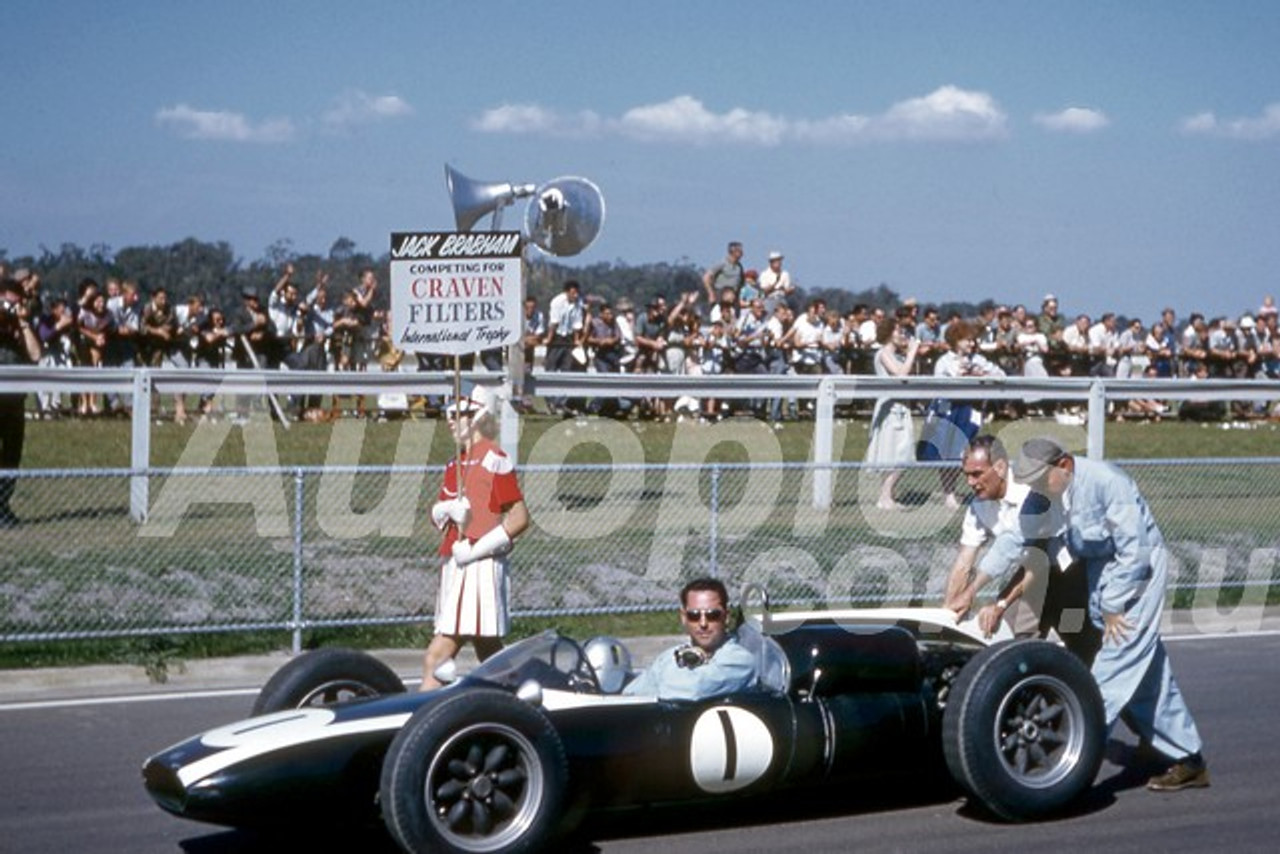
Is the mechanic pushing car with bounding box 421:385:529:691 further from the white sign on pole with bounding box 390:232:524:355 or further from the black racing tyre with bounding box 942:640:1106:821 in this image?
the black racing tyre with bounding box 942:640:1106:821

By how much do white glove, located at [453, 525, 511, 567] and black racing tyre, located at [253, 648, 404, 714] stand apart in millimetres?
1851

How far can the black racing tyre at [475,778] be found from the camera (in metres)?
7.13

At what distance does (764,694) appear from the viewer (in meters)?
8.14

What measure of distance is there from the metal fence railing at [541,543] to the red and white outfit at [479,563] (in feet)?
6.57

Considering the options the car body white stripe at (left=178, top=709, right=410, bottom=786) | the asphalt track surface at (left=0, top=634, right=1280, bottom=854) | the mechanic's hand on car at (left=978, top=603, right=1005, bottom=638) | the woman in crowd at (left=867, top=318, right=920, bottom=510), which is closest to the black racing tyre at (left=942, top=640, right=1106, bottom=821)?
the asphalt track surface at (left=0, top=634, right=1280, bottom=854)

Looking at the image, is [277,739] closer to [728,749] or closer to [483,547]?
[728,749]

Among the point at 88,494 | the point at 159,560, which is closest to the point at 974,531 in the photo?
the point at 159,560

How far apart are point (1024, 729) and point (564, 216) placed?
865 cm

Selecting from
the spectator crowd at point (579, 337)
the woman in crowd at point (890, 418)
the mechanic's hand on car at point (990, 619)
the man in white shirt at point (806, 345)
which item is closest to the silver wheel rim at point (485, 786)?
the mechanic's hand on car at point (990, 619)

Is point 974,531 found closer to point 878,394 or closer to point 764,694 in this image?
point 764,694

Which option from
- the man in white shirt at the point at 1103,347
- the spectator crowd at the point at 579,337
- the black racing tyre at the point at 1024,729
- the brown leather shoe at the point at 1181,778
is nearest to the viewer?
the black racing tyre at the point at 1024,729

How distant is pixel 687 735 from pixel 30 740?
4.09 meters

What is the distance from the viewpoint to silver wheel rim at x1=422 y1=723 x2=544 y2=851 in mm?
7254

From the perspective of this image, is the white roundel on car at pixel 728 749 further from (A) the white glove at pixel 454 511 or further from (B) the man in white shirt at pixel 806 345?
(B) the man in white shirt at pixel 806 345
